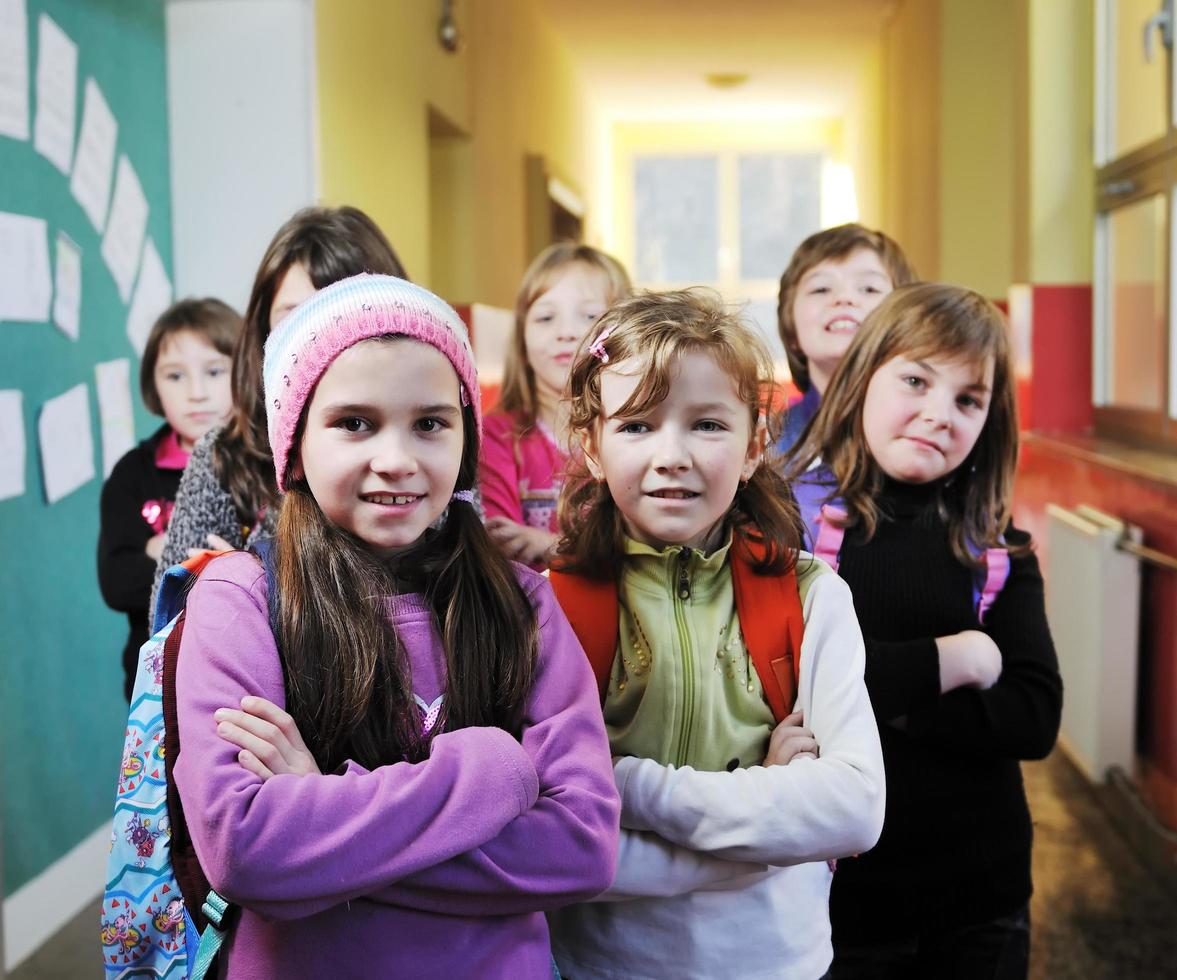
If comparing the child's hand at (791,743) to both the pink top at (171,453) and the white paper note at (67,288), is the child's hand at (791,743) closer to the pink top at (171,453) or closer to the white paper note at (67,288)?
the pink top at (171,453)

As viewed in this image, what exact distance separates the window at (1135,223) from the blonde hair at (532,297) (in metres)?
2.32

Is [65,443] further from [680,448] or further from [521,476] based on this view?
[680,448]

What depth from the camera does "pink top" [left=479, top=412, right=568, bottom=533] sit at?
2.08 m

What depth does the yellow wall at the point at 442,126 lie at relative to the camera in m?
3.95

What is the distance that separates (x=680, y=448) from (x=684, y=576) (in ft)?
0.47

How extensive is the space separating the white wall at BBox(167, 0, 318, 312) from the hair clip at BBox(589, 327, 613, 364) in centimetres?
249

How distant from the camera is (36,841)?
278 centimetres

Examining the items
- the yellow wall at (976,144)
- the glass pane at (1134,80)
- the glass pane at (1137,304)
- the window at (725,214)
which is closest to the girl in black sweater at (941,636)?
the glass pane at (1137,304)

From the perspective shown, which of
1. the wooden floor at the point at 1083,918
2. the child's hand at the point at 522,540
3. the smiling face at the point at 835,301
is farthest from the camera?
the wooden floor at the point at 1083,918

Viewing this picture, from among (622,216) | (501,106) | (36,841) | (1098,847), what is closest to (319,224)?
(36,841)

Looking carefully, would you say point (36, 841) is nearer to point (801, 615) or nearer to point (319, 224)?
point (319, 224)

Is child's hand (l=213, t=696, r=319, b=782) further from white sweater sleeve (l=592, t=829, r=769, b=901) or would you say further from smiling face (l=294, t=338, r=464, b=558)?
white sweater sleeve (l=592, t=829, r=769, b=901)

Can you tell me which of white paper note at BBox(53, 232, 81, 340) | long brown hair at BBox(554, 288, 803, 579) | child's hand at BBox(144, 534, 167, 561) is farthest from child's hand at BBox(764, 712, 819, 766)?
white paper note at BBox(53, 232, 81, 340)

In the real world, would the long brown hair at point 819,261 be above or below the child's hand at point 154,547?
above
